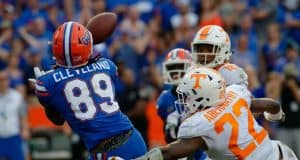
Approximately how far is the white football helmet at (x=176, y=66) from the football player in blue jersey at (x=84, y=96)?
5.48 ft

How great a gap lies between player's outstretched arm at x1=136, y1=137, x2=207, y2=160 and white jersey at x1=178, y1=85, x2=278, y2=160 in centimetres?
5

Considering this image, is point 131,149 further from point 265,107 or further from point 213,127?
point 265,107

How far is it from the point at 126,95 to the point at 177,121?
149 inches

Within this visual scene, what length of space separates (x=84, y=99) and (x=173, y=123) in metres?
1.51

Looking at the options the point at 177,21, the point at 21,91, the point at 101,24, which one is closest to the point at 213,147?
the point at 101,24

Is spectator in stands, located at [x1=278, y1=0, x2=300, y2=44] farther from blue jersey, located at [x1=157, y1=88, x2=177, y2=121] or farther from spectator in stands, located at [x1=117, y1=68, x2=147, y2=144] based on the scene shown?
blue jersey, located at [x1=157, y1=88, x2=177, y2=121]

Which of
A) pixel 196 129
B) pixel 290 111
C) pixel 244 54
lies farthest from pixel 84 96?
pixel 244 54

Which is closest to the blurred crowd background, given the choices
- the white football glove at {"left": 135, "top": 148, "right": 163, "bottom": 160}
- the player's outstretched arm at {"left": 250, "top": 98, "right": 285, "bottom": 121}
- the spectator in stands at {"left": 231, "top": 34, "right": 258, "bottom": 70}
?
the spectator in stands at {"left": 231, "top": 34, "right": 258, "bottom": 70}

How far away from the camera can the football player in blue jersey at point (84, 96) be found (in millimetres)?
6035

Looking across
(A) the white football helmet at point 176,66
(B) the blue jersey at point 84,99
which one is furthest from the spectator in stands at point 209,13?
(B) the blue jersey at point 84,99

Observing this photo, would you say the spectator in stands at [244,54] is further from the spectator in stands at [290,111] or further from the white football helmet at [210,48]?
the white football helmet at [210,48]

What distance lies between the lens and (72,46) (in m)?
6.01

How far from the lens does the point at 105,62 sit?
627cm

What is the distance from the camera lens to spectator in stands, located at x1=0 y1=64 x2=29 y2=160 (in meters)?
11.2
